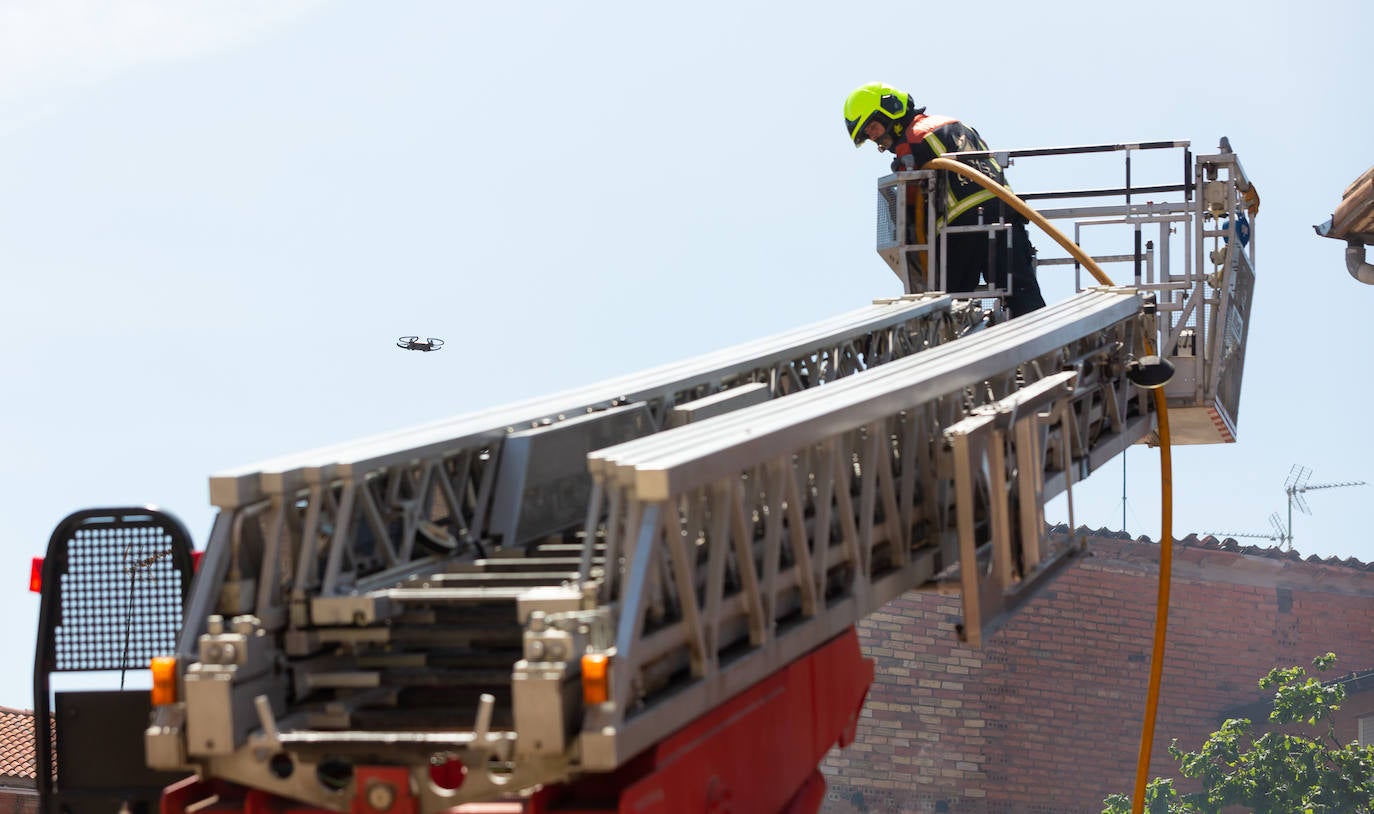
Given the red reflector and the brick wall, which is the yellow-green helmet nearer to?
the red reflector

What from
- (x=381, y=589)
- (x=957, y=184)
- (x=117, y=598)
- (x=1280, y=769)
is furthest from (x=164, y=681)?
(x=1280, y=769)

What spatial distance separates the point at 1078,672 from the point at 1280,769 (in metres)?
3.09

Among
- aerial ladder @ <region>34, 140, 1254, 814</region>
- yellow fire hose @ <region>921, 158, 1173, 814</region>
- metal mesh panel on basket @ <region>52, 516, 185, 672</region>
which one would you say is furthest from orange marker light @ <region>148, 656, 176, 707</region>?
yellow fire hose @ <region>921, 158, 1173, 814</region>

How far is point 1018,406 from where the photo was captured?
27.2ft

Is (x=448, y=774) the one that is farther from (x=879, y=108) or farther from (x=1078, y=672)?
(x=1078, y=672)

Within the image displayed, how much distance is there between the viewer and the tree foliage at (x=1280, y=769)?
23.2 m

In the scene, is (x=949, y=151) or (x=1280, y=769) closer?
(x=949, y=151)

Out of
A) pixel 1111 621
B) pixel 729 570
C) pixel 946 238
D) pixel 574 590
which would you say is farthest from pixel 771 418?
pixel 1111 621

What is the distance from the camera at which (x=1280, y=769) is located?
2342 centimetres

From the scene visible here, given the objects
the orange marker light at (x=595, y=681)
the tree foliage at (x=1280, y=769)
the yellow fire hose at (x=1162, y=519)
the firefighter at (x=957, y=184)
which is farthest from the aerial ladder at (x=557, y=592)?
the tree foliage at (x=1280, y=769)

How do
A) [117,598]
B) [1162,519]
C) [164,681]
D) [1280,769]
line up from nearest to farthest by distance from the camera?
1. [164,681]
2. [117,598]
3. [1162,519]
4. [1280,769]

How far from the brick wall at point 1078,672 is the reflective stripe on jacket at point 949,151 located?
37.2ft

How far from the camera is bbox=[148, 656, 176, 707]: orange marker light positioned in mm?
6004

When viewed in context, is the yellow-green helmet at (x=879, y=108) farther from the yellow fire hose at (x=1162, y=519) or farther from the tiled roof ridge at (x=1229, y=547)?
the tiled roof ridge at (x=1229, y=547)
